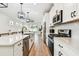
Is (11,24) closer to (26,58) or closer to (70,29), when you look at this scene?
(70,29)

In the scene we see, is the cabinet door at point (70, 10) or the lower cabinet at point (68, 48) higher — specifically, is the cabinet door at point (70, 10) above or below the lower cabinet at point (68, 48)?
above

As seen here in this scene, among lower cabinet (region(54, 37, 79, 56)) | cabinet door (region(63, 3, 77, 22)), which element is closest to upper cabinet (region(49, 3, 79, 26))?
cabinet door (region(63, 3, 77, 22))

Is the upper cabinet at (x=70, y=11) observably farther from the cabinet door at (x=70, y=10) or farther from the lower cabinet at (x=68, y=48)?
the lower cabinet at (x=68, y=48)

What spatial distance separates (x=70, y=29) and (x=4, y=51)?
155cm

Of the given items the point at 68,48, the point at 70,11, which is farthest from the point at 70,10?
the point at 68,48

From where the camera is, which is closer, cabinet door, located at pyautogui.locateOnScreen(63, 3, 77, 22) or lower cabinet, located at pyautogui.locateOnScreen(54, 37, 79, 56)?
lower cabinet, located at pyautogui.locateOnScreen(54, 37, 79, 56)

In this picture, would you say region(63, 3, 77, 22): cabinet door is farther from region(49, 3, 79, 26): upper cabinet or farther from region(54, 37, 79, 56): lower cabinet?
region(54, 37, 79, 56): lower cabinet

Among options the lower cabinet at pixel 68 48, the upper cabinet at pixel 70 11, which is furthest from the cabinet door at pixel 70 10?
the lower cabinet at pixel 68 48

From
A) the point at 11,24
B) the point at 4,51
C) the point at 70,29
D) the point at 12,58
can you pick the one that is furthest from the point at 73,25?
the point at 12,58

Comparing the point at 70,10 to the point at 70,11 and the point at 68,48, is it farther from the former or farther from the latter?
the point at 68,48

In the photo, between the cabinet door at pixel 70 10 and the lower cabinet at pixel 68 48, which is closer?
the lower cabinet at pixel 68 48

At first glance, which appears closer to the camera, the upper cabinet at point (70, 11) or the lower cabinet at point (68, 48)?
the lower cabinet at point (68, 48)

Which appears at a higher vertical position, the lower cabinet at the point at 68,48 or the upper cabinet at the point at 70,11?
the upper cabinet at the point at 70,11

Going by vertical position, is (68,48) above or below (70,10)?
below
